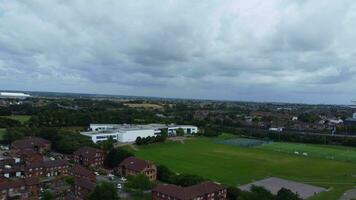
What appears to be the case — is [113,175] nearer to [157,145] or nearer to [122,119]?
[157,145]

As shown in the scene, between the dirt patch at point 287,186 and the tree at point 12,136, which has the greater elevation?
the tree at point 12,136

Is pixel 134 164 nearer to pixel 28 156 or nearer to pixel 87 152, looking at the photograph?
pixel 87 152

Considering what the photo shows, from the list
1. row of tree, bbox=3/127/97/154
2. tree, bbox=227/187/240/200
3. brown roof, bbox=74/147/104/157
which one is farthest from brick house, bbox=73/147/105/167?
tree, bbox=227/187/240/200

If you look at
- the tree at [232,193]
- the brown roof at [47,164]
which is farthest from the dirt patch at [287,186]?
the brown roof at [47,164]

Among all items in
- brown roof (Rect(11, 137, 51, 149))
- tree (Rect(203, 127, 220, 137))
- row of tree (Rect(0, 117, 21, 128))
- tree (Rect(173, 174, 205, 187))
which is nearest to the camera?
tree (Rect(173, 174, 205, 187))

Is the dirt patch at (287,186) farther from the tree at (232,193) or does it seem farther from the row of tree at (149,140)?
the row of tree at (149,140)

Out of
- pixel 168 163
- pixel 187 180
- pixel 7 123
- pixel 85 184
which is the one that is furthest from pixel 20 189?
pixel 7 123

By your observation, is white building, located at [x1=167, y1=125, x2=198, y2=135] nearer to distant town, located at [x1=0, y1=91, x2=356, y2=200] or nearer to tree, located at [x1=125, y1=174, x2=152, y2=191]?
distant town, located at [x1=0, y1=91, x2=356, y2=200]
